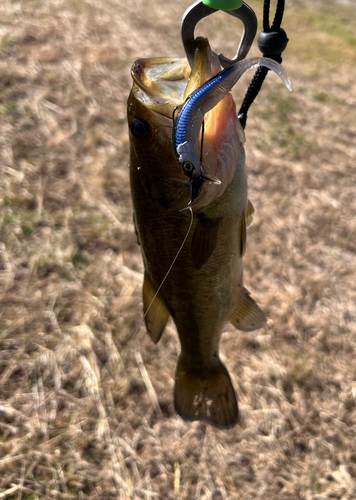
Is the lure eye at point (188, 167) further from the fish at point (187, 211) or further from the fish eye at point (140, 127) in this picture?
the fish eye at point (140, 127)

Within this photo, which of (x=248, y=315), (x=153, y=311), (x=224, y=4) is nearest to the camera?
(x=224, y=4)

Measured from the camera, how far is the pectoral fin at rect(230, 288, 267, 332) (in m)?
1.89

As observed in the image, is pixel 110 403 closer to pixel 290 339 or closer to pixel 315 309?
pixel 290 339

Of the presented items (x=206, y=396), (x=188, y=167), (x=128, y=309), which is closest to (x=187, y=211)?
(x=188, y=167)

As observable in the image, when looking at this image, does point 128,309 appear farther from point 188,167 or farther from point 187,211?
point 188,167

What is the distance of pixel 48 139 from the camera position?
4.37 meters

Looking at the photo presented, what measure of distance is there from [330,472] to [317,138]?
3.42m

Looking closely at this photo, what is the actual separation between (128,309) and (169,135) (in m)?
2.05

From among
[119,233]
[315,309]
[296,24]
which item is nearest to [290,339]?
[315,309]

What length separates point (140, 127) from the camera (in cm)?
126

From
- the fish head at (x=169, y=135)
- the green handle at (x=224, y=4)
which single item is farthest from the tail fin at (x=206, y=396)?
the green handle at (x=224, y=4)

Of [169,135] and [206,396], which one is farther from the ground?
[169,135]

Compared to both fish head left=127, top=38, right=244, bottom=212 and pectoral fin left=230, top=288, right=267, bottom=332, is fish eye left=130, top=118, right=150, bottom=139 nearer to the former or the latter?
fish head left=127, top=38, right=244, bottom=212

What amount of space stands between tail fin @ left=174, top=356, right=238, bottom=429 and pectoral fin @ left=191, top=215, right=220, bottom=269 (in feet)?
2.37
